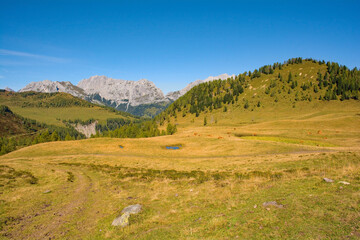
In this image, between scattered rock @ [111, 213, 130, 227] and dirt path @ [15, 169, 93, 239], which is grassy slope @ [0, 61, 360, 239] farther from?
scattered rock @ [111, 213, 130, 227]

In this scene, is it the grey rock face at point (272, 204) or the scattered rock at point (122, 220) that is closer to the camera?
the grey rock face at point (272, 204)

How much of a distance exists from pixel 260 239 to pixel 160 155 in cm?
4772

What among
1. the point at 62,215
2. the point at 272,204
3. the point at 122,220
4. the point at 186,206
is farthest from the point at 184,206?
the point at 62,215

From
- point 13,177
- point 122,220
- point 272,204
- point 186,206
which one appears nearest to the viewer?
point 272,204

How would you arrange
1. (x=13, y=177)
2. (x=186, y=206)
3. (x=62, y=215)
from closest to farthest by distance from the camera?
(x=186, y=206) → (x=62, y=215) → (x=13, y=177)

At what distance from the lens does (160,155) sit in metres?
56.0

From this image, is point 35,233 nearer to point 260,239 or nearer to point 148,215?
point 148,215

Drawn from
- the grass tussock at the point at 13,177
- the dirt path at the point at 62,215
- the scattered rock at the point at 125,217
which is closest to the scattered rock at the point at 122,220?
the scattered rock at the point at 125,217

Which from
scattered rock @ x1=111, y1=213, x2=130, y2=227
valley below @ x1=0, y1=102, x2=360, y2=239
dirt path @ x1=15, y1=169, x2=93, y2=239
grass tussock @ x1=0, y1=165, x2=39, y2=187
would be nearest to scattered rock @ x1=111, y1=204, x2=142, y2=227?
scattered rock @ x1=111, y1=213, x2=130, y2=227

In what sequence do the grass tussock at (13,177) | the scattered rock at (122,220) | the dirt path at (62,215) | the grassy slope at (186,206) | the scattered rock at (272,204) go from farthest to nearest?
the grass tussock at (13,177), the scattered rock at (122,220), the dirt path at (62,215), the scattered rock at (272,204), the grassy slope at (186,206)

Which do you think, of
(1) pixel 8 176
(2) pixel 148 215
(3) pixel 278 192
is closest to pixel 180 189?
(2) pixel 148 215

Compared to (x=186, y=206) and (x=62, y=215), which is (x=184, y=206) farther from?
(x=62, y=215)

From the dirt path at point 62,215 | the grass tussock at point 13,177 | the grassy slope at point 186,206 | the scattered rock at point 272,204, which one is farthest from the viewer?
the grass tussock at point 13,177

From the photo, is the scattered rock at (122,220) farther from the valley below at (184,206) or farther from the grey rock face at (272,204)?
the grey rock face at (272,204)
